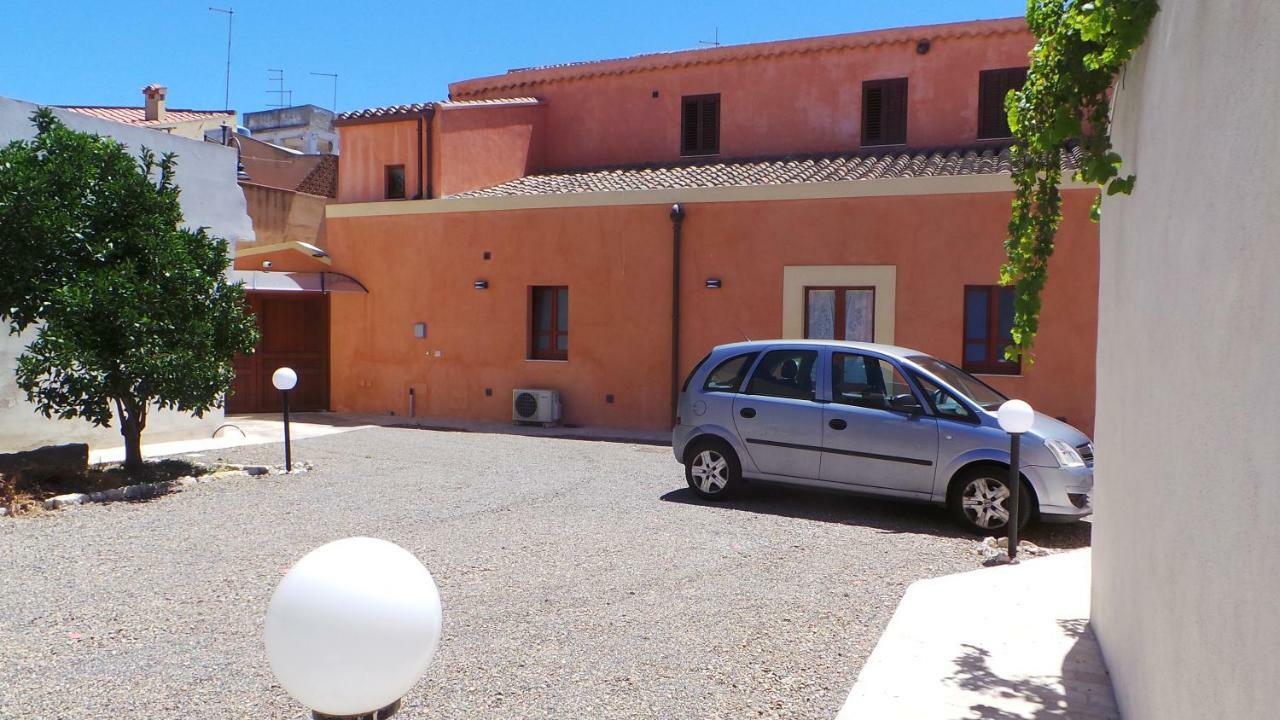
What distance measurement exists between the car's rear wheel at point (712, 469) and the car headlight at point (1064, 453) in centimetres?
285

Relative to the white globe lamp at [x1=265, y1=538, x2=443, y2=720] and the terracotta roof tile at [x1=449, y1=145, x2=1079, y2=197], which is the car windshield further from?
the white globe lamp at [x1=265, y1=538, x2=443, y2=720]

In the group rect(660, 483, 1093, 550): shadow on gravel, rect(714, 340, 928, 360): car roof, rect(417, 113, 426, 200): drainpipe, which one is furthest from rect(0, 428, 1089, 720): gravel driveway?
rect(417, 113, 426, 200): drainpipe

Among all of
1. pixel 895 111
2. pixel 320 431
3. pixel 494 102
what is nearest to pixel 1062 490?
pixel 895 111

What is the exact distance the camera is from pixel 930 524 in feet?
27.5

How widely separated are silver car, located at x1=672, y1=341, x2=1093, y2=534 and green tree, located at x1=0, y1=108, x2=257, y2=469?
17.8 feet

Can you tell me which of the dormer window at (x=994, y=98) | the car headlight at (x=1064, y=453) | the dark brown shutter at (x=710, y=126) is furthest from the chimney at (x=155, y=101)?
the car headlight at (x=1064, y=453)

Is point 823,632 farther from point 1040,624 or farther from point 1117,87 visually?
point 1117,87

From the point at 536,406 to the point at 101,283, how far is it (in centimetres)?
780

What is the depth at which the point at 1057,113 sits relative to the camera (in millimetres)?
4398

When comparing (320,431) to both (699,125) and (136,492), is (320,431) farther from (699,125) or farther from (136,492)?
(699,125)

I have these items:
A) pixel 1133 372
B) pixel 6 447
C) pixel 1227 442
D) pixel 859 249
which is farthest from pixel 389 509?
pixel 859 249

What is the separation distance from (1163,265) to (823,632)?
2836 mm

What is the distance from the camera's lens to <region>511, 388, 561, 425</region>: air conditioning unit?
1602 centimetres

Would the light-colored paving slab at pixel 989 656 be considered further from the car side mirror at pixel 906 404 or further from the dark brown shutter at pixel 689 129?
the dark brown shutter at pixel 689 129
